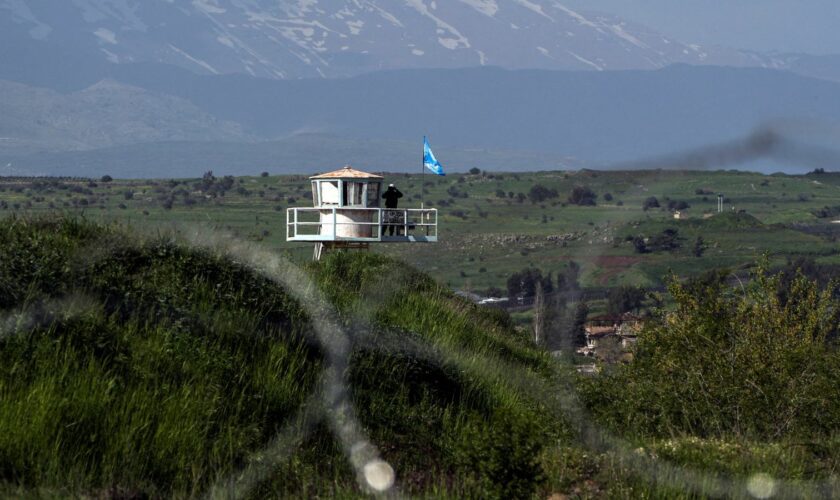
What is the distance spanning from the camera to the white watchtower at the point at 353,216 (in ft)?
204

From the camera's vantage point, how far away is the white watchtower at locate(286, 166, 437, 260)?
62.1 meters

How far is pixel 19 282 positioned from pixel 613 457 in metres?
9.53

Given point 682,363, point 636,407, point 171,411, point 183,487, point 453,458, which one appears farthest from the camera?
point 682,363

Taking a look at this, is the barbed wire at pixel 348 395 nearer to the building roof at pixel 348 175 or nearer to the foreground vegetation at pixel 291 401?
the foreground vegetation at pixel 291 401

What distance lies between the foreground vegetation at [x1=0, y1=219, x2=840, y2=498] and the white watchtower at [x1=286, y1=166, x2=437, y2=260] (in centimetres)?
3318

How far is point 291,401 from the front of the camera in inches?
742

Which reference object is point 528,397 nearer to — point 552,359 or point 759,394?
point 759,394

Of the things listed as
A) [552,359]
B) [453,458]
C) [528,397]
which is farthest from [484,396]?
[552,359]

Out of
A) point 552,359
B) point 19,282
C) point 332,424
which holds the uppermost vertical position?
point 19,282

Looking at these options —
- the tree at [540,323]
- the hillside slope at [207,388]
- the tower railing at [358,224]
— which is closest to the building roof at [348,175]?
the tower railing at [358,224]

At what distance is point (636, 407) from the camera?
88.8ft

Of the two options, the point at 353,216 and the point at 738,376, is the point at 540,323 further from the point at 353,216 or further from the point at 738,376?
the point at 738,376

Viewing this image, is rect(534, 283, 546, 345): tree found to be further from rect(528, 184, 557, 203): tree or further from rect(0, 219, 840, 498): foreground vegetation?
rect(0, 219, 840, 498): foreground vegetation

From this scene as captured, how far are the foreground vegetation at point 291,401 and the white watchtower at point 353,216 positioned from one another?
33.2m
